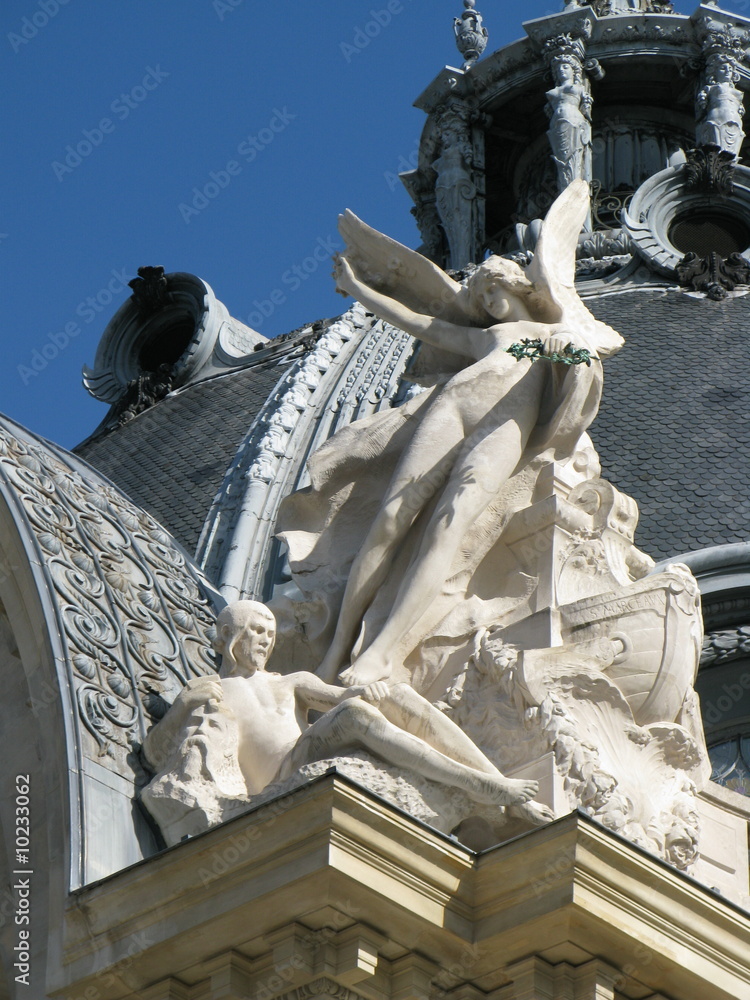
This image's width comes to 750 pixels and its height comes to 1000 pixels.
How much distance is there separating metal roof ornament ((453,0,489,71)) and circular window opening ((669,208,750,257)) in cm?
658

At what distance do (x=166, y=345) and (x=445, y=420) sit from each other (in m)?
15.8

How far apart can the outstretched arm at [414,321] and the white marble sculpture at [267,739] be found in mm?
2742

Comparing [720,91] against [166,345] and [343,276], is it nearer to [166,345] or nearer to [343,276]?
[166,345]

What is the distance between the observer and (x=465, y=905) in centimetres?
1231

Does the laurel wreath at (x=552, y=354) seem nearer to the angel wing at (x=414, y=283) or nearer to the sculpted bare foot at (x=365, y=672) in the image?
the angel wing at (x=414, y=283)

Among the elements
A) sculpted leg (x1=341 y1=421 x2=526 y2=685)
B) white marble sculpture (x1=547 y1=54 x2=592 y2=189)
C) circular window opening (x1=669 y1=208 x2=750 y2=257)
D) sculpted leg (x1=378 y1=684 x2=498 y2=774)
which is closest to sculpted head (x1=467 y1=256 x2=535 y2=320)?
sculpted leg (x1=341 y1=421 x2=526 y2=685)

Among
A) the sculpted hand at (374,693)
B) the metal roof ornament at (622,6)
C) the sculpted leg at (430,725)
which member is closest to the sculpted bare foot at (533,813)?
the sculpted leg at (430,725)

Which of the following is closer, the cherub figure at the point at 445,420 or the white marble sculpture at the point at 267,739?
the white marble sculpture at the point at 267,739

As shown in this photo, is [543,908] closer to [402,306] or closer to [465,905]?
[465,905]

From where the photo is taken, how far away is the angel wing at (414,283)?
1627 centimetres

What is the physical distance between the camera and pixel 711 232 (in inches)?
1175

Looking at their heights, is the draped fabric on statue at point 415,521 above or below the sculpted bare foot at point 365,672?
above

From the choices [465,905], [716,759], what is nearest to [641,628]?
[465,905]

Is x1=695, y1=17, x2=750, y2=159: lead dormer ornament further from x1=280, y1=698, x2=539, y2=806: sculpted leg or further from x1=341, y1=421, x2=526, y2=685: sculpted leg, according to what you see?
x1=280, y1=698, x2=539, y2=806: sculpted leg
